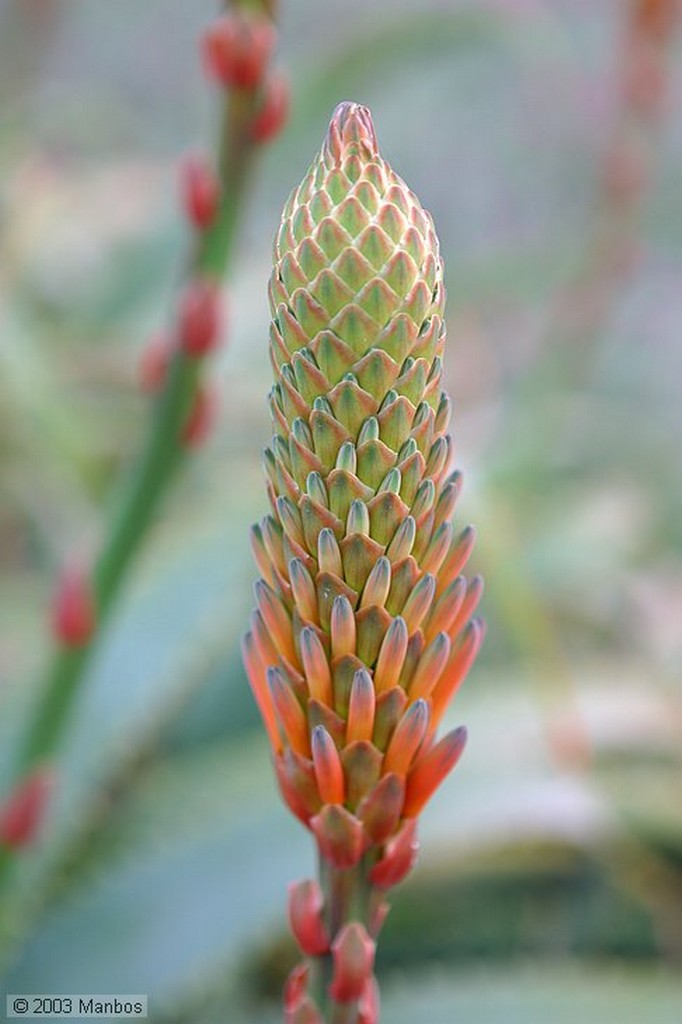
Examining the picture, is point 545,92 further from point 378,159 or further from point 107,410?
point 378,159

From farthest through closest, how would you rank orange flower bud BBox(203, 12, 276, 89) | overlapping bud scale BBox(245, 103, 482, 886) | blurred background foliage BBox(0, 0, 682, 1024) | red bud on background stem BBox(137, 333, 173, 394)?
blurred background foliage BBox(0, 0, 682, 1024)
red bud on background stem BBox(137, 333, 173, 394)
orange flower bud BBox(203, 12, 276, 89)
overlapping bud scale BBox(245, 103, 482, 886)

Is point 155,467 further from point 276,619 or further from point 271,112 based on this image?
point 276,619

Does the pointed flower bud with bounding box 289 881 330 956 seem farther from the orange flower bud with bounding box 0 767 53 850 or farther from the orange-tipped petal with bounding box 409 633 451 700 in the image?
the orange flower bud with bounding box 0 767 53 850

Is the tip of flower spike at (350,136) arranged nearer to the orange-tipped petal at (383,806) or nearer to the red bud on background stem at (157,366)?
the orange-tipped petal at (383,806)

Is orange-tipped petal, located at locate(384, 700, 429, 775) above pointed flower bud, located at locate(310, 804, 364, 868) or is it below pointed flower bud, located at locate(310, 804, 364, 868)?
above

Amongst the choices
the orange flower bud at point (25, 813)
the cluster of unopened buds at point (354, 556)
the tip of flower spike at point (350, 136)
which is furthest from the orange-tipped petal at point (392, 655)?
the orange flower bud at point (25, 813)

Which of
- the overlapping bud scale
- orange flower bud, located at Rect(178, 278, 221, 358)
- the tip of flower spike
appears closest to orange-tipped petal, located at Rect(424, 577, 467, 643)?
the overlapping bud scale

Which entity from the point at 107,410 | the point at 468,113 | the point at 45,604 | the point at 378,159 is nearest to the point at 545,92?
the point at 468,113
